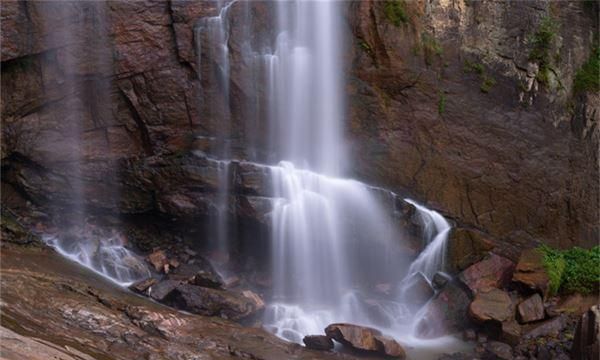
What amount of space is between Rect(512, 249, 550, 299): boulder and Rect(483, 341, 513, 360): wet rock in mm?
1428

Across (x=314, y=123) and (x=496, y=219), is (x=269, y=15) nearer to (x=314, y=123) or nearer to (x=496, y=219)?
(x=314, y=123)

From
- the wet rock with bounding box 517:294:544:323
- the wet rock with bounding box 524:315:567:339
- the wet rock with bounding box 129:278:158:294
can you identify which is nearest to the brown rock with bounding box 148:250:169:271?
the wet rock with bounding box 129:278:158:294

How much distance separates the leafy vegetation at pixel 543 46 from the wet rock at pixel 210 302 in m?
7.22

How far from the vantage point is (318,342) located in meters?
8.92

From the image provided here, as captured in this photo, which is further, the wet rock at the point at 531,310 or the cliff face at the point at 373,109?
the cliff face at the point at 373,109

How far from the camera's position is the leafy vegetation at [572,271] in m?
10.9

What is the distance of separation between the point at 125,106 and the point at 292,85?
305 cm

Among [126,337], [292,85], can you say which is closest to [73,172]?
[292,85]

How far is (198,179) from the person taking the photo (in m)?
11.5

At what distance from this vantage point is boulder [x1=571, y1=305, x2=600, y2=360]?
332 inches

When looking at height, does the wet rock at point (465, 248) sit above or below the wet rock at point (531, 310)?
above

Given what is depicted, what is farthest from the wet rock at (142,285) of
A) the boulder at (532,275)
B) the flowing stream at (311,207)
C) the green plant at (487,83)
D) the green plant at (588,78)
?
the green plant at (588,78)

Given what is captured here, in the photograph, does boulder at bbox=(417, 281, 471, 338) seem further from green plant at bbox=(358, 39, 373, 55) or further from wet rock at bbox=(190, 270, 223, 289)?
green plant at bbox=(358, 39, 373, 55)

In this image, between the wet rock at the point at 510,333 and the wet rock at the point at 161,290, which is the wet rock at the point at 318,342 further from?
the wet rock at the point at 510,333
